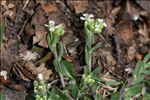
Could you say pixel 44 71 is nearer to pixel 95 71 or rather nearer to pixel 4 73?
pixel 4 73

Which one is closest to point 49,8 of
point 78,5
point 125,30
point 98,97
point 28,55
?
point 78,5

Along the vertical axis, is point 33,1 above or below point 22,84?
above

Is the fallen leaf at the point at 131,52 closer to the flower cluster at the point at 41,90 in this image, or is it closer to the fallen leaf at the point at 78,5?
the fallen leaf at the point at 78,5

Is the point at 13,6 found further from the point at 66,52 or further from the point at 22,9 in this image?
the point at 66,52

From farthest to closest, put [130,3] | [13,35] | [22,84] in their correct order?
1. [130,3]
2. [13,35]
3. [22,84]

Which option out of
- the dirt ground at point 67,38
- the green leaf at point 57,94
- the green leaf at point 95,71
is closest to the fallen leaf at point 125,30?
the dirt ground at point 67,38

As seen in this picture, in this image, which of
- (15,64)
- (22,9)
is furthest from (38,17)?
(15,64)
